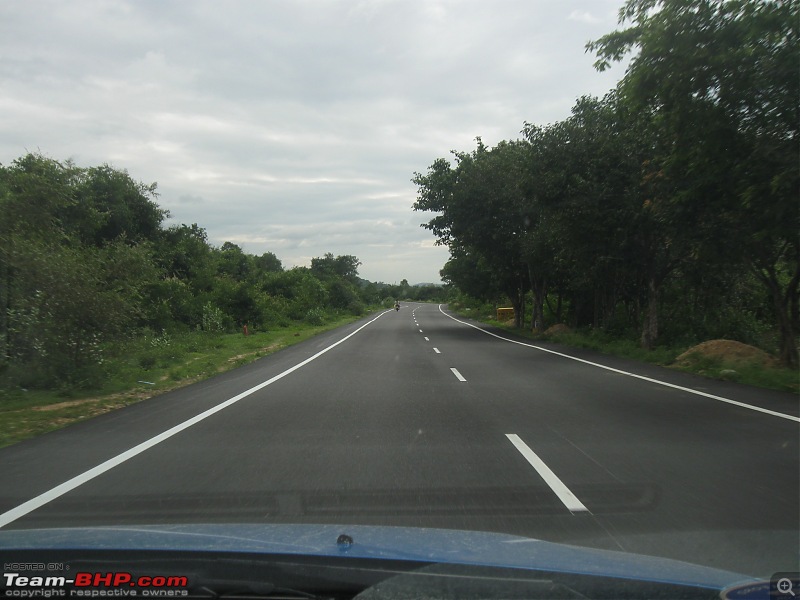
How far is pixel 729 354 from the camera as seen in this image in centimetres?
1623

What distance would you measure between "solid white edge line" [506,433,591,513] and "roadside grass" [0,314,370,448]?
6490 mm

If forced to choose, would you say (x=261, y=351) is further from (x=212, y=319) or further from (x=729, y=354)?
(x=729, y=354)

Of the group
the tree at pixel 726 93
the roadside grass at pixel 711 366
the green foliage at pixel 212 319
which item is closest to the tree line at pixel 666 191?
the tree at pixel 726 93

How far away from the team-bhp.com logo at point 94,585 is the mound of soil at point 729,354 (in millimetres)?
15480

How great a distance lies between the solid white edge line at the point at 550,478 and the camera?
5.37 meters

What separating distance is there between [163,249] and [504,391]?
109 feet

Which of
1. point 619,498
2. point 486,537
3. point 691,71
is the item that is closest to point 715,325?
point 691,71

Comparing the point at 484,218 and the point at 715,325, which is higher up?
the point at 484,218

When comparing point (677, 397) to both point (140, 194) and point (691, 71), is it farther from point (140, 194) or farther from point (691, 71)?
point (140, 194)

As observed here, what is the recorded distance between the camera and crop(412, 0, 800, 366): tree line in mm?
10039

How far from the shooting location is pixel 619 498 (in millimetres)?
5566

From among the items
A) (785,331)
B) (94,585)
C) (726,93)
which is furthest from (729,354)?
(94,585)

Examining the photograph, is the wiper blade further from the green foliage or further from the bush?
the bush

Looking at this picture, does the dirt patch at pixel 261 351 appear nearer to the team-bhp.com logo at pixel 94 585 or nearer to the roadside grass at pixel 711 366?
the roadside grass at pixel 711 366
